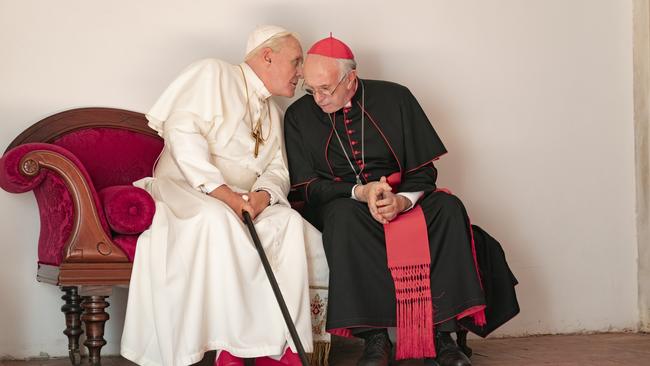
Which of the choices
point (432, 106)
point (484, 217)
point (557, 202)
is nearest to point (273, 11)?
point (432, 106)

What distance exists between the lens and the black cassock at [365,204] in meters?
3.69

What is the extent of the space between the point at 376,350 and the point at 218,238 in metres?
0.80

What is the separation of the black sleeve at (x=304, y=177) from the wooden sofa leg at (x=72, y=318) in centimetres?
111

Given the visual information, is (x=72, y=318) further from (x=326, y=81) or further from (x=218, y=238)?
(x=326, y=81)

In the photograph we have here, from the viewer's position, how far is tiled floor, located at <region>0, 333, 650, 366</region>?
A: 4.00 metres

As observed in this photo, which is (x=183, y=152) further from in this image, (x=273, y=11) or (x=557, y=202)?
(x=557, y=202)

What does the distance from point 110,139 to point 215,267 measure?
1128 millimetres

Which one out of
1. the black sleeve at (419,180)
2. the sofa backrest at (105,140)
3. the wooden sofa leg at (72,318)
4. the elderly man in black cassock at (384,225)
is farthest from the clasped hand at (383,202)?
the wooden sofa leg at (72,318)

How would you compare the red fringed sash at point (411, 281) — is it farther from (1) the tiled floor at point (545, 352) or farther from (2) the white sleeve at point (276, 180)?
(2) the white sleeve at point (276, 180)

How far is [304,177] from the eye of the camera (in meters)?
4.19

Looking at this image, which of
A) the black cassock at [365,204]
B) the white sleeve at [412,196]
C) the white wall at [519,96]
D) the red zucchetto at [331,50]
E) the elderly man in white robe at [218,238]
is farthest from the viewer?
the white wall at [519,96]

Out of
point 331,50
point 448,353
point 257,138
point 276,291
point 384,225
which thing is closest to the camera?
point 276,291

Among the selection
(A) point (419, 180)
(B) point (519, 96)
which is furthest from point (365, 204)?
(B) point (519, 96)

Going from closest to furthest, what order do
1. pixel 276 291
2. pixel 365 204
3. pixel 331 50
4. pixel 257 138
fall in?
pixel 276 291 → pixel 365 204 → pixel 331 50 → pixel 257 138
